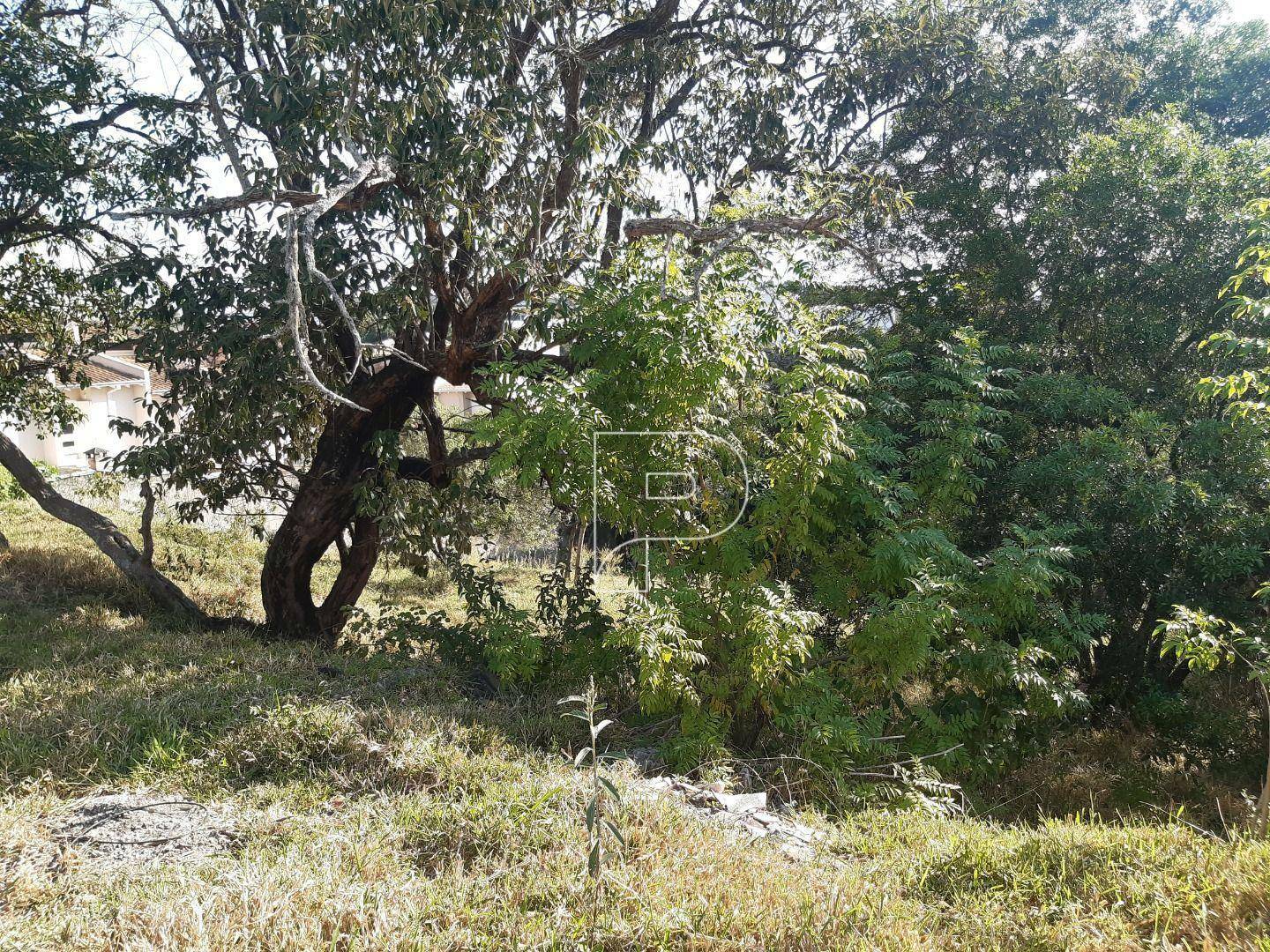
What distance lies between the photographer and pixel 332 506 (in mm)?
7215

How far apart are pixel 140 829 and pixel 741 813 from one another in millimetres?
2390

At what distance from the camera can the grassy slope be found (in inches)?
99.3

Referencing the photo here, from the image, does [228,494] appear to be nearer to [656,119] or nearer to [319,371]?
[319,371]

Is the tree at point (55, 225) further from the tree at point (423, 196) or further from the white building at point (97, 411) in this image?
the white building at point (97, 411)

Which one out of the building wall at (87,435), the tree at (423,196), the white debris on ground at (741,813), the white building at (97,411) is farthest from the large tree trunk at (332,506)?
the building wall at (87,435)

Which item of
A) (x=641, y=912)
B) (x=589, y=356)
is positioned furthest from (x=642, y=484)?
(x=641, y=912)

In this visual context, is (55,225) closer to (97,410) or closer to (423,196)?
(423,196)

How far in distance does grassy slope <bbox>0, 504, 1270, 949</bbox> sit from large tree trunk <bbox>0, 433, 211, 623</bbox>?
2.98 meters

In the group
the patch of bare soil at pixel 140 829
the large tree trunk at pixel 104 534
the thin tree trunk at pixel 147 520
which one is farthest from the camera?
the large tree trunk at pixel 104 534

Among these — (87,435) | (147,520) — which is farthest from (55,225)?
(87,435)

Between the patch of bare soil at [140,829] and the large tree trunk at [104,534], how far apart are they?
4436 mm

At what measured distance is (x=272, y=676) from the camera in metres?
5.02

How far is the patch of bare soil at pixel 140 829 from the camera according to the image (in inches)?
118

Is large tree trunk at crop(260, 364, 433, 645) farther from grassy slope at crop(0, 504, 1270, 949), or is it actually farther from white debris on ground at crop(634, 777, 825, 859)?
white debris on ground at crop(634, 777, 825, 859)
